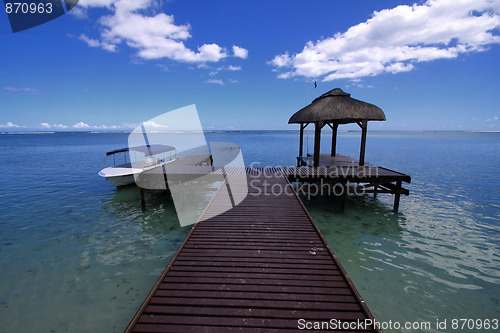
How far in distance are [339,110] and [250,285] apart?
11890 millimetres

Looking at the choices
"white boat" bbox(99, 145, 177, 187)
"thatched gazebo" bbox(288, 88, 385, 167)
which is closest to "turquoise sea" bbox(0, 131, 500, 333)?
"white boat" bbox(99, 145, 177, 187)

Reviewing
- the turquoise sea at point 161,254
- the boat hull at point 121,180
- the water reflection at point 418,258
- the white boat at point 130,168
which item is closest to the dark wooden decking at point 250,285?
the turquoise sea at point 161,254

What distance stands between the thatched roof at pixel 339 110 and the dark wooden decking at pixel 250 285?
831 centimetres

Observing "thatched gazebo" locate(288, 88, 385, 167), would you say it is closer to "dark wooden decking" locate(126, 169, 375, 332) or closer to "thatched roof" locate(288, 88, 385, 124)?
"thatched roof" locate(288, 88, 385, 124)

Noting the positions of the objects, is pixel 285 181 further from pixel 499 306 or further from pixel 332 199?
pixel 499 306

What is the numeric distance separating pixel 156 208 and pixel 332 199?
37.5 feet

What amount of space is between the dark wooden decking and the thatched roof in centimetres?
831

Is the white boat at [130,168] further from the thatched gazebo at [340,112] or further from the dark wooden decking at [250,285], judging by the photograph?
the thatched gazebo at [340,112]

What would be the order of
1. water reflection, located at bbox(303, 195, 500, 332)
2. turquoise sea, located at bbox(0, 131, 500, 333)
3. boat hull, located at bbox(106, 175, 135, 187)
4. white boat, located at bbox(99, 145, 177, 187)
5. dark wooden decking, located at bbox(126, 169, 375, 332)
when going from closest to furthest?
1. dark wooden decking, located at bbox(126, 169, 375, 332)
2. turquoise sea, located at bbox(0, 131, 500, 333)
3. water reflection, located at bbox(303, 195, 500, 332)
4. white boat, located at bbox(99, 145, 177, 187)
5. boat hull, located at bbox(106, 175, 135, 187)

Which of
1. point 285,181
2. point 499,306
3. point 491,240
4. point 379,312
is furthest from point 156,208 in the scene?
point 491,240

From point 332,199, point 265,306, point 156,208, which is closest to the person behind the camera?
point 265,306

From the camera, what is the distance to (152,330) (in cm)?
337

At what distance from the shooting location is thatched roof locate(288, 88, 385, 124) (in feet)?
42.2

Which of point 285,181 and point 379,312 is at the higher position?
point 285,181
